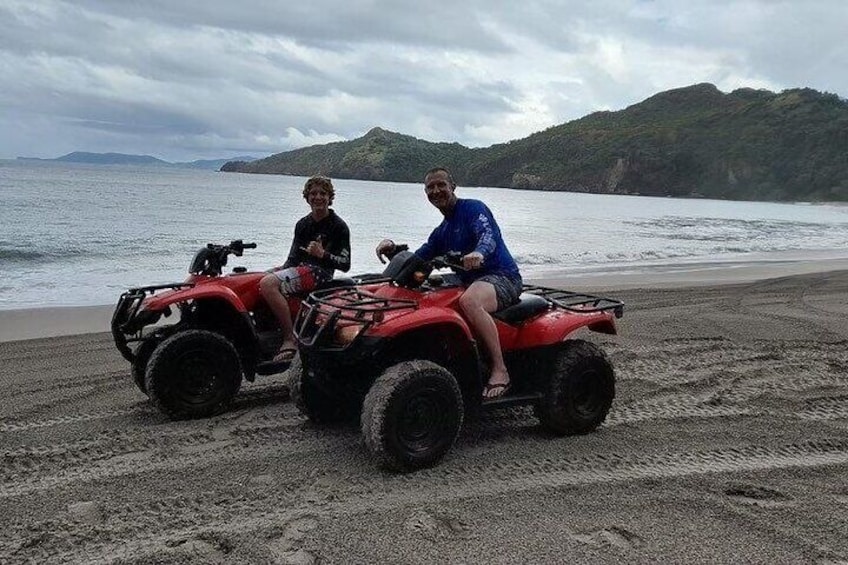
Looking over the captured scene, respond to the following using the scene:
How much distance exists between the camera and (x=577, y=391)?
4676mm

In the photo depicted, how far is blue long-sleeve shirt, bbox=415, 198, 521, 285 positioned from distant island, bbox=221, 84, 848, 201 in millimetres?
87425

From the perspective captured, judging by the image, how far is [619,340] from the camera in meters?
7.77

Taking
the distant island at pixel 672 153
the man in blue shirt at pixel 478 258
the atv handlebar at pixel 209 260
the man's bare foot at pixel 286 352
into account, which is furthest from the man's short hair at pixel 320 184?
the distant island at pixel 672 153

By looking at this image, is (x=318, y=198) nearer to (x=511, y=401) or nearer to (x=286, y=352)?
(x=286, y=352)

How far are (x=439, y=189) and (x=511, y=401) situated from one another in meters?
1.45

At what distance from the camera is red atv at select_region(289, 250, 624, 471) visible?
3.97m

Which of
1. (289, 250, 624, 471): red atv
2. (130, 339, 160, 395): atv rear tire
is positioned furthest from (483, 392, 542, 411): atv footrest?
(130, 339, 160, 395): atv rear tire

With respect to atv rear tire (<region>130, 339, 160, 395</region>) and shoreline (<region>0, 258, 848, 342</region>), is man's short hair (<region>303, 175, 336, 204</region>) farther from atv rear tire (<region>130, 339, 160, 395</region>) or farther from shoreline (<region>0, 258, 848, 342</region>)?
shoreline (<region>0, 258, 848, 342</region>)

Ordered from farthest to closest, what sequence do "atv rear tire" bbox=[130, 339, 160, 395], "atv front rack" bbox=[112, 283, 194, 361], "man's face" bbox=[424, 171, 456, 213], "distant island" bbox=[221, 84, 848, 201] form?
"distant island" bbox=[221, 84, 848, 201]
"atv rear tire" bbox=[130, 339, 160, 395]
"atv front rack" bbox=[112, 283, 194, 361]
"man's face" bbox=[424, 171, 456, 213]

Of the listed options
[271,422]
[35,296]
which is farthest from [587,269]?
[271,422]

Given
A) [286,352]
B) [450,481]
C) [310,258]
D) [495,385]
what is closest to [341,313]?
[495,385]

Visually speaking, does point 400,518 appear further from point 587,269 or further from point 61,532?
point 587,269

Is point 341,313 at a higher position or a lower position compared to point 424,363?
higher

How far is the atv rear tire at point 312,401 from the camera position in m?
4.68
